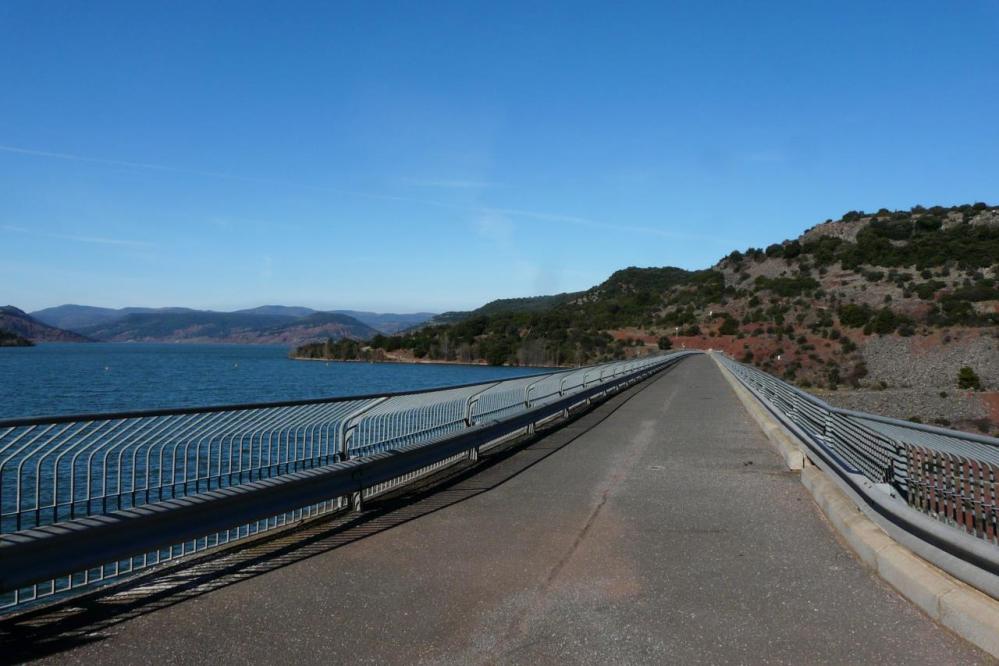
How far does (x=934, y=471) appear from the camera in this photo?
691cm

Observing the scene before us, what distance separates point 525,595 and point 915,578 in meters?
2.62

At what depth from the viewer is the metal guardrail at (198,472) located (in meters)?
5.62

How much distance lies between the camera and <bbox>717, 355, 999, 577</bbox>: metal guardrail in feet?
18.3

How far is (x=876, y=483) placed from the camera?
7.99 meters

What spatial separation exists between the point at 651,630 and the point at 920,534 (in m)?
2.40

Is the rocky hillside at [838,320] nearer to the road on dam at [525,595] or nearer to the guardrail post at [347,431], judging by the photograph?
the road on dam at [525,595]

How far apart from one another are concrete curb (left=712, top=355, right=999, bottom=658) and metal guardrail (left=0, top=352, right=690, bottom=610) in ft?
14.9

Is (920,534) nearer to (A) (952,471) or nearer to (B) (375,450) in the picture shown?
(A) (952,471)

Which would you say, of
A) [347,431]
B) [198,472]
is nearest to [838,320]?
[347,431]

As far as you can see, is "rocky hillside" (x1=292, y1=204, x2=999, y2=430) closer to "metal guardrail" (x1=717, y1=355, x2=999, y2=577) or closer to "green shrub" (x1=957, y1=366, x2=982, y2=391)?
"green shrub" (x1=957, y1=366, x2=982, y2=391)

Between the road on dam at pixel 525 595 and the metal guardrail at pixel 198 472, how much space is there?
370mm

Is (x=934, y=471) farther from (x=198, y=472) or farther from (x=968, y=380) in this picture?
(x=968, y=380)

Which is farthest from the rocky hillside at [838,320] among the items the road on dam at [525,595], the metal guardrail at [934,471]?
the road on dam at [525,595]

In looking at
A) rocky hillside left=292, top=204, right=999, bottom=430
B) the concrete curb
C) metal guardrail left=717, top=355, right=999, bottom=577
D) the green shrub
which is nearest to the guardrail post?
the concrete curb
